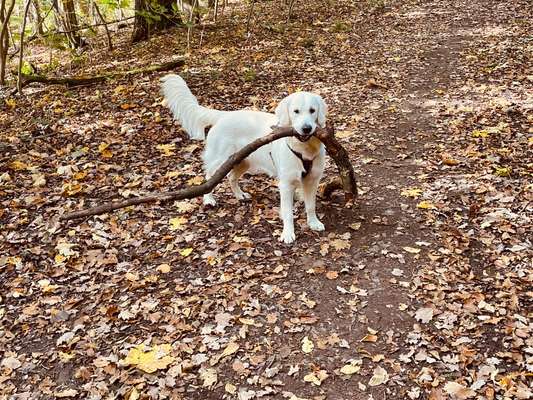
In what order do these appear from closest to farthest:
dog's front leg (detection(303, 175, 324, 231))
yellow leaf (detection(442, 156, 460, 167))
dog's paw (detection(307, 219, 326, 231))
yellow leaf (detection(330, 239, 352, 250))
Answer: yellow leaf (detection(330, 239, 352, 250))
dog's front leg (detection(303, 175, 324, 231))
dog's paw (detection(307, 219, 326, 231))
yellow leaf (detection(442, 156, 460, 167))

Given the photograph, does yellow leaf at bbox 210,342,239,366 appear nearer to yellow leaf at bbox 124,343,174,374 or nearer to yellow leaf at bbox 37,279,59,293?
yellow leaf at bbox 124,343,174,374

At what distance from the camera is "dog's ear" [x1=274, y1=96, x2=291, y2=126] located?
16.5ft

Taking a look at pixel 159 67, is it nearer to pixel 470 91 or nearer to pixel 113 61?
pixel 113 61

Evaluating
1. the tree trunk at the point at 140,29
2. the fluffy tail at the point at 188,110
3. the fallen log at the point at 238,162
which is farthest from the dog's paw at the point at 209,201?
the tree trunk at the point at 140,29

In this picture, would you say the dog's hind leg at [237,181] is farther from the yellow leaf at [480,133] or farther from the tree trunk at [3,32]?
the tree trunk at [3,32]

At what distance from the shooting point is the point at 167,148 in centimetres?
801

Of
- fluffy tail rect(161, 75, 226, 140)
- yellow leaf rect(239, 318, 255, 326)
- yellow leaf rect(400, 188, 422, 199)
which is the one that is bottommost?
yellow leaf rect(239, 318, 255, 326)

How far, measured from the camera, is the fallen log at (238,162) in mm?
5012

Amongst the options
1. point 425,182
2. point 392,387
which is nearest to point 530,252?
point 425,182

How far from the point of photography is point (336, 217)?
232 inches

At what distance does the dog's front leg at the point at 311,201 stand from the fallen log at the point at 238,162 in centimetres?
34

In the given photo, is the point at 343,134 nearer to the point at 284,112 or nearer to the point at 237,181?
the point at 237,181

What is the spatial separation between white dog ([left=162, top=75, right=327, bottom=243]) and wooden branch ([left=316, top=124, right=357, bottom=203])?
12 cm

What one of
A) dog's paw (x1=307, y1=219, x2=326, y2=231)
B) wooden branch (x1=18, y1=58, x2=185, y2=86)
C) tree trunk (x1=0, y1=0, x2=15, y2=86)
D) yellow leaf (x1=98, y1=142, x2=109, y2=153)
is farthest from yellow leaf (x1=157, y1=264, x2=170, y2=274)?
tree trunk (x1=0, y1=0, x2=15, y2=86)
